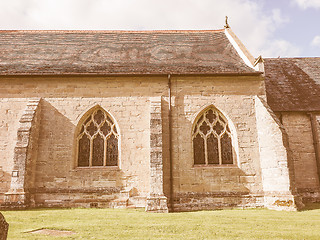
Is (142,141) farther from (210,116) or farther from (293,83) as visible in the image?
(293,83)

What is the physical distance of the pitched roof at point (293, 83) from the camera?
13062 mm

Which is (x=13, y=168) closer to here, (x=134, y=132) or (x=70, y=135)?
(x=70, y=135)

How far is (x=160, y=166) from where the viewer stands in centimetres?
998

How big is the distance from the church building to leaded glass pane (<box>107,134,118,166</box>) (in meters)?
0.04

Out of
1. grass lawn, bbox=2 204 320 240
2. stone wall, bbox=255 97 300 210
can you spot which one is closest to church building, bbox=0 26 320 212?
stone wall, bbox=255 97 300 210

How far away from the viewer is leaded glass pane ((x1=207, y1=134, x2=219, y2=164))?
11.2m

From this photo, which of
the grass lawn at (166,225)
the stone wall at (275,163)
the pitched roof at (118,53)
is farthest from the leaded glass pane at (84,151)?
the stone wall at (275,163)

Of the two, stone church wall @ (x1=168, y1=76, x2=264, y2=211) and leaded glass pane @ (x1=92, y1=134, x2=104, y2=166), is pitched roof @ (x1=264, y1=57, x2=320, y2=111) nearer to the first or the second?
stone church wall @ (x1=168, y1=76, x2=264, y2=211)

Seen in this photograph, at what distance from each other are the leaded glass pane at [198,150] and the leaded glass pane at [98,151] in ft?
13.7

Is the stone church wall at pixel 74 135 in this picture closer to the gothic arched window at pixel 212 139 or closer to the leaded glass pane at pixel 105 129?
the leaded glass pane at pixel 105 129

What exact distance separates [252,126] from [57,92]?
9.07 meters

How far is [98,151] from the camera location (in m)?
11.2

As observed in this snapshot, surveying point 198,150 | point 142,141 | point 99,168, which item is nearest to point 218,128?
point 198,150

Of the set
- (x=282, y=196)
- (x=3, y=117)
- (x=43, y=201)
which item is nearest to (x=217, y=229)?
(x=282, y=196)
